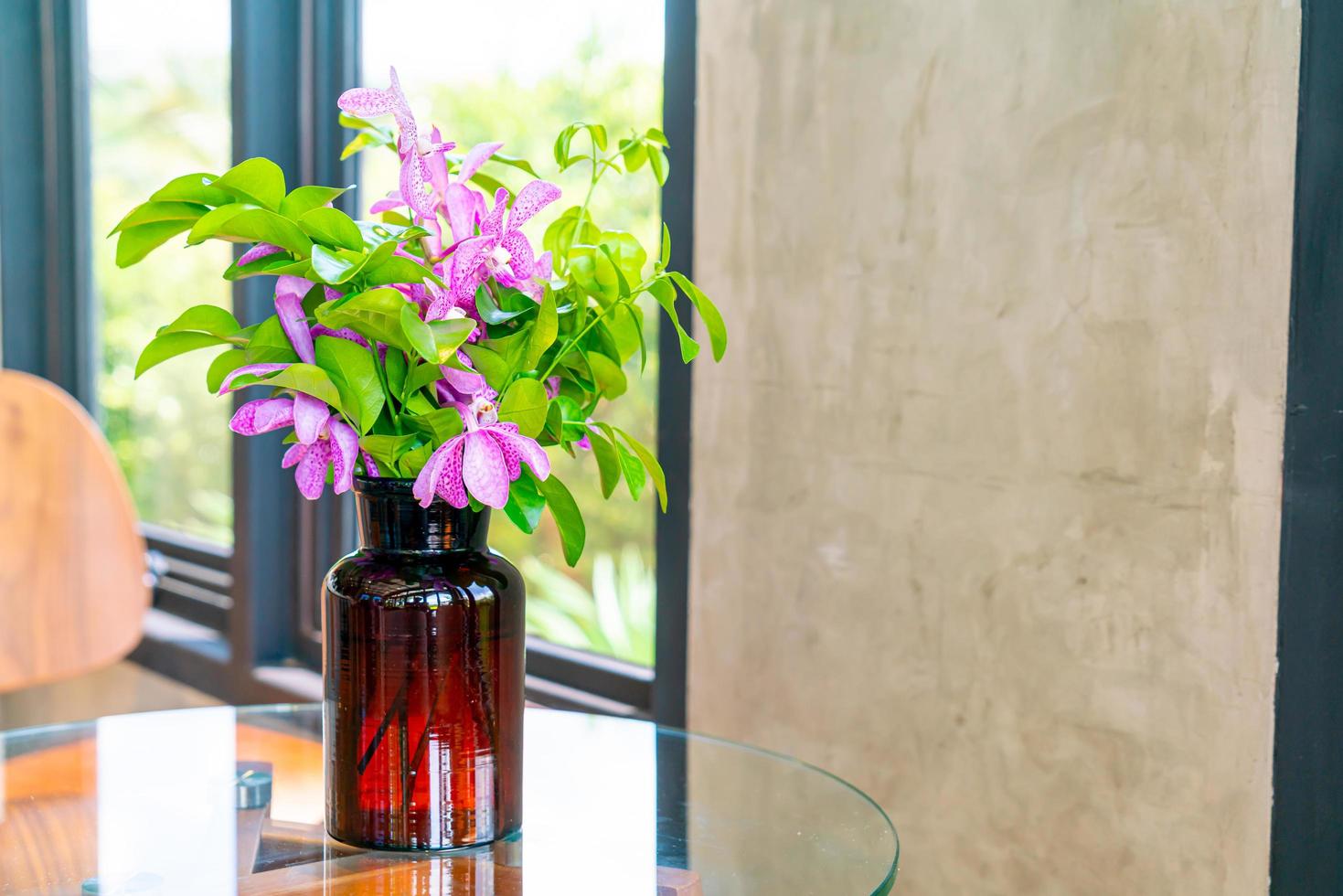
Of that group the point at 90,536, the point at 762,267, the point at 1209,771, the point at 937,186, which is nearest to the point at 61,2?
the point at 90,536

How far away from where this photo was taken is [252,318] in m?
2.12

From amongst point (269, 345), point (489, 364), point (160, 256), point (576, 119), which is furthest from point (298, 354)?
point (160, 256)

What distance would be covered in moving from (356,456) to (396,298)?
0.43ft

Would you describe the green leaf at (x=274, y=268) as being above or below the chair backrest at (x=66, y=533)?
above

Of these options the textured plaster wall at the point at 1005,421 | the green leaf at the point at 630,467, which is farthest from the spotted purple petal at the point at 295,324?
the textured plaster wall at the point at 1005,421

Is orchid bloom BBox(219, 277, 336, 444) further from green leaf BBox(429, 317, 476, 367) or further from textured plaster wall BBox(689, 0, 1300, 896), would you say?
textured plaster wall BBox(689, 0, 1300, 896)

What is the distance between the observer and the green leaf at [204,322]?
81cm

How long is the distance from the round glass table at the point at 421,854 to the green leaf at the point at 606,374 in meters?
0.32

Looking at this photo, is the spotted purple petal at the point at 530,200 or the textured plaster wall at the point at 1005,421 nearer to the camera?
the spotted purple petal at the point at 530,200

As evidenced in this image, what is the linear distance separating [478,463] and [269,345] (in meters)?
0.16

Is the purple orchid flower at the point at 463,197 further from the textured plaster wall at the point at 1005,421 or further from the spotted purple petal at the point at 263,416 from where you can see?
the textured plaster wall at the point at 1005,421

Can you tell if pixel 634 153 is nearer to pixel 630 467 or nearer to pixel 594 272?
pixel 594 272

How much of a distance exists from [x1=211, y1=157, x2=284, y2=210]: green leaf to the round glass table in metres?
0.43

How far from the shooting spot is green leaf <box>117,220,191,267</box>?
80 centimetres
